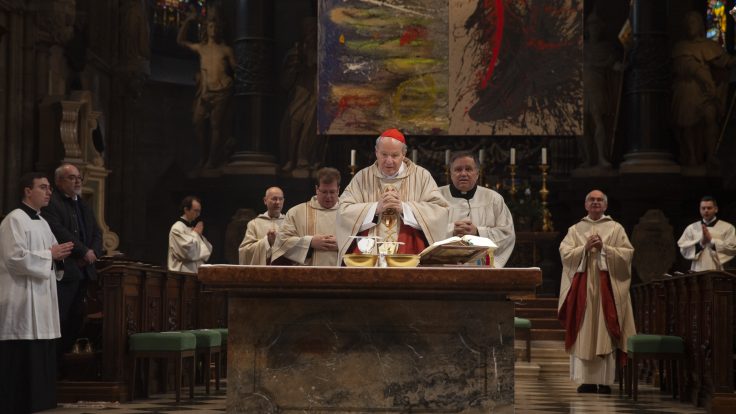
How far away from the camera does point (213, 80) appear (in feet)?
62.7

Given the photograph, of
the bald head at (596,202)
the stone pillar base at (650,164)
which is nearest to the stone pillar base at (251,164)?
the stone pillar base at (650,164)

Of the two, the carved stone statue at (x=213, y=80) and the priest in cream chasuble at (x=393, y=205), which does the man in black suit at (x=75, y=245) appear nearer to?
the priest in cream chasuble at (x=393, y=205)

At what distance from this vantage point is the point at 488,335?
5.78 meters

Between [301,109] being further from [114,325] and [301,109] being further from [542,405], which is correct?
[542,405]

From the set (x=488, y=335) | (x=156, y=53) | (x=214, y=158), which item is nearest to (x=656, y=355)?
(x=488, y=335)

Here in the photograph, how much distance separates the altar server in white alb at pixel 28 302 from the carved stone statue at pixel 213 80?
10.6 metres

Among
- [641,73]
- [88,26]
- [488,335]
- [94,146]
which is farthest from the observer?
[641,73]

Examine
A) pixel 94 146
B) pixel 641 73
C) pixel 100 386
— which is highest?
pixel 641 73

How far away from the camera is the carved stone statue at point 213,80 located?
19.1m

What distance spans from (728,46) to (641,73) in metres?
4.43

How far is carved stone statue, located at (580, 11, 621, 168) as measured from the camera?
18422mm

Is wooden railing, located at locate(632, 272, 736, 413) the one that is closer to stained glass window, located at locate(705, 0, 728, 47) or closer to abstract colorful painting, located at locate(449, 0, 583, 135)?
abstract colorful painting, located at locate(449, 0, 583, 135)

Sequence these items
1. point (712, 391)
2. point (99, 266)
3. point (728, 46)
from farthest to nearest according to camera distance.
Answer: point (728, 46) < point (99, 266) < point (712, 391)

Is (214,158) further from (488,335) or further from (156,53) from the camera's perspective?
(488,335)
